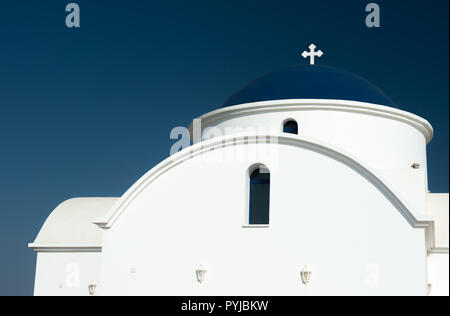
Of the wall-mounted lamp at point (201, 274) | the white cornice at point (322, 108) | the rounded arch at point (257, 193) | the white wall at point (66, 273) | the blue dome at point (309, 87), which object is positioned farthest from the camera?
the blue dome at point (309, 87)

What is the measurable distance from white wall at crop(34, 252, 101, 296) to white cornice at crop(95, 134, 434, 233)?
139 inches

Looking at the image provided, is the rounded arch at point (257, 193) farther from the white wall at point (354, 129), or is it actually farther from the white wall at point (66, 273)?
the white wall at point (66, 273)

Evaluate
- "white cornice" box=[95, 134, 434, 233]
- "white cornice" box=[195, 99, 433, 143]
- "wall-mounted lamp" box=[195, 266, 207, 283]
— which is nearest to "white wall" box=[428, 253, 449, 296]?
"white cornice" box=[95, 134, 434, 233]

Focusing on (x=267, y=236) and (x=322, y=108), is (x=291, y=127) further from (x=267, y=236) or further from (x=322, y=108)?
(x=267, y=236)

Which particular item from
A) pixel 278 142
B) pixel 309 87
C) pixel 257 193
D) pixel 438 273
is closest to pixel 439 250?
pixel 438 273

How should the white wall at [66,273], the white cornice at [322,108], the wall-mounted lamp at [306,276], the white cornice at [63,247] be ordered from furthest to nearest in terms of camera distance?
the white cornice at [63,247] < the white wall at [66,273] < the white cornice at [322,108] < the wall-mounted lamp at [306,276]

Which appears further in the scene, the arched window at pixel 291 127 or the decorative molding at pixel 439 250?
the arched window at pixel 291 127

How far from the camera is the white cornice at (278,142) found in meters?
14.0

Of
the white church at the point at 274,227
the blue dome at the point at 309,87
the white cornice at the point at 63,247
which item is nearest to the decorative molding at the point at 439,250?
the white church at the point at 274,227

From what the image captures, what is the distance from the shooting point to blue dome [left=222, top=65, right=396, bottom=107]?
18812mm

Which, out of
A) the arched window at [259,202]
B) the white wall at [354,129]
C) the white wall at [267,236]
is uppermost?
the white wall at [354,129]

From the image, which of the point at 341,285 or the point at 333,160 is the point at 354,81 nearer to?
the point at 333,160

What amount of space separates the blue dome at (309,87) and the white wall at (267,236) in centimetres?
415
